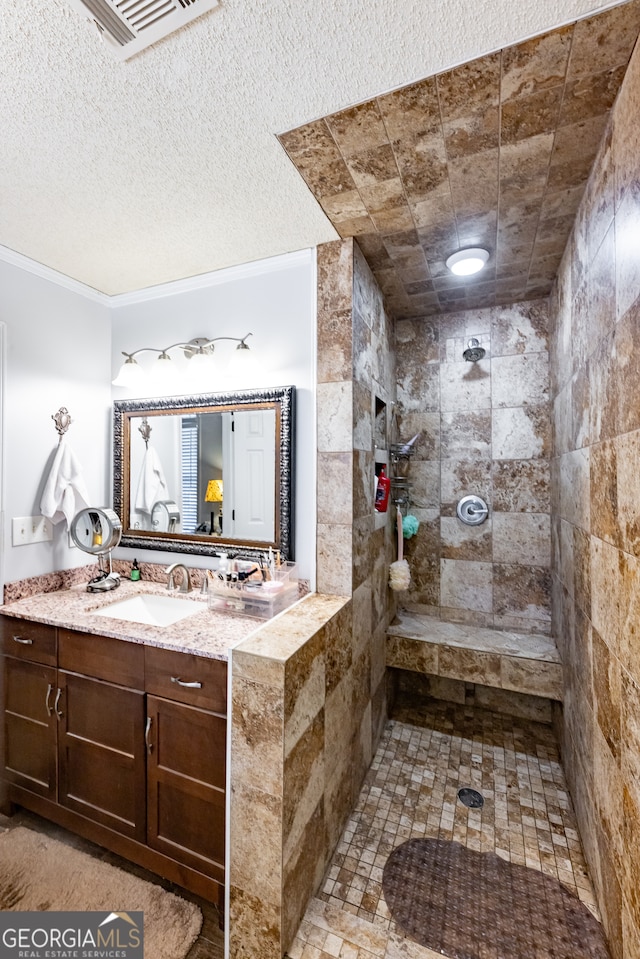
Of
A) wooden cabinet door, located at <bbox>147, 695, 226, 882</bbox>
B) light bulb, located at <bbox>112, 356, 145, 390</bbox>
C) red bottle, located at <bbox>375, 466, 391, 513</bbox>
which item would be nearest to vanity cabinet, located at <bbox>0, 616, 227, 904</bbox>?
wooden cabinet door, located at <bbox>147, 695, 226, 882</bbox>

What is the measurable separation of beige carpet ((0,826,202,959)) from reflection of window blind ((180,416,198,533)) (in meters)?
1.36

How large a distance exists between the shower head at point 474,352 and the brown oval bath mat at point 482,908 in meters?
2.41

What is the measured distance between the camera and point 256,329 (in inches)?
→ 77.4

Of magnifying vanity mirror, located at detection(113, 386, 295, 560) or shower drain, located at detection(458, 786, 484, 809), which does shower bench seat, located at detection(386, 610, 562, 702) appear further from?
magnifying vanity mirror, located at detection(113, 386, 295, 560)

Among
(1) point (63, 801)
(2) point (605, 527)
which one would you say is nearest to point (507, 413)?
(2) point (605, 527)

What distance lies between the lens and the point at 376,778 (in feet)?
6.32

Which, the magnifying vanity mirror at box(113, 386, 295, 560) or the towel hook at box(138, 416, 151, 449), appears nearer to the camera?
the magnifying vanity mirror at box(113, 386, 295, 560)

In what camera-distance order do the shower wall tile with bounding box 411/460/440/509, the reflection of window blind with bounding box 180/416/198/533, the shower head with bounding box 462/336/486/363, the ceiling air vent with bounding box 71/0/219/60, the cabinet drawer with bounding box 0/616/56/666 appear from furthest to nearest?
the shower wall tile with bounding box 411/460/440/509
the shower head with bounding box 462/336/486/363
the reflection of window blind with bounding box 180/416/198/533
the cabinet drawer with bounding box 0/616/56/666
the ceiling air vent with bounding box 71/0/219/60

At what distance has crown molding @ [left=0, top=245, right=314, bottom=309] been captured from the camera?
1.86 meters

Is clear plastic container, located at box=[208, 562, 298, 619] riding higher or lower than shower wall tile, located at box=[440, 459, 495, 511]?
lower

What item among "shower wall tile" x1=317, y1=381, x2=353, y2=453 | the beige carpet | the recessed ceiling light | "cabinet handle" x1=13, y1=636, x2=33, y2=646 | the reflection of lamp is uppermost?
the recessed ceiling light

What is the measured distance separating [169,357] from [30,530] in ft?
3.66

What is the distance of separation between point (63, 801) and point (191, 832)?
65 cm

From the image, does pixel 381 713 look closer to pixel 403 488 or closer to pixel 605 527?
pixel 403 488
